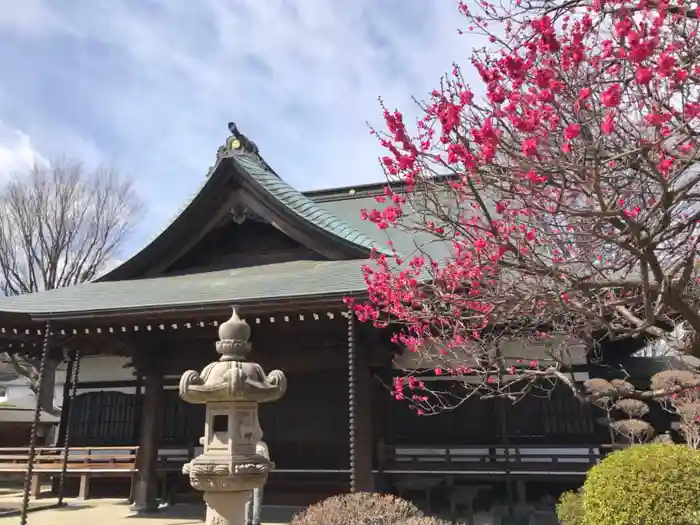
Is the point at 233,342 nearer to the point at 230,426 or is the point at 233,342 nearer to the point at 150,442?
the point at 230,426

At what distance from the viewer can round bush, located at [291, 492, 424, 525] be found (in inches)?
197

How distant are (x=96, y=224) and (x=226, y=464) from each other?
15992mm

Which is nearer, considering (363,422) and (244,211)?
(363,422)

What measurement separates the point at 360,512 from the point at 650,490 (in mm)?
2620

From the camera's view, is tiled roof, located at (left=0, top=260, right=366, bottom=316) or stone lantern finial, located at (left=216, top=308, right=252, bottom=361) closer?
stone lantern finial, located at (left=216, top=308, right=252, bottom=361)

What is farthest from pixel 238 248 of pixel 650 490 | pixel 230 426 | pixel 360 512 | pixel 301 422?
pixel 650 490

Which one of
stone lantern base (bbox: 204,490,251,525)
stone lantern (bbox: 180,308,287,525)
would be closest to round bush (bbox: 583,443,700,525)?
stone lantern (bbox: 180,308,287,525)

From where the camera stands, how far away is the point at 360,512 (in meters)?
5.09

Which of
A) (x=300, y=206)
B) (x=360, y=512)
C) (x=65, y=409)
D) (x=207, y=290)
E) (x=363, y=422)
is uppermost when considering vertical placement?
(x=300, y=206)

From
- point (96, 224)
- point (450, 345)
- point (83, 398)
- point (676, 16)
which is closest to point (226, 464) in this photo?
point (450, 345)

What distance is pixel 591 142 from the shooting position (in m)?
3.41

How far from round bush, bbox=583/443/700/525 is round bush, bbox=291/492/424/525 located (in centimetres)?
176

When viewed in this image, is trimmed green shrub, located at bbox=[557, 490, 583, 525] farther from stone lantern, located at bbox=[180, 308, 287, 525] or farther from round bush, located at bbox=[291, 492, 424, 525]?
stone lantern, located at bbox=[180, 308, 287, 525]

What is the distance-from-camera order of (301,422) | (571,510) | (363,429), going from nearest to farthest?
(571,510) → (363,429) → (301,422)
